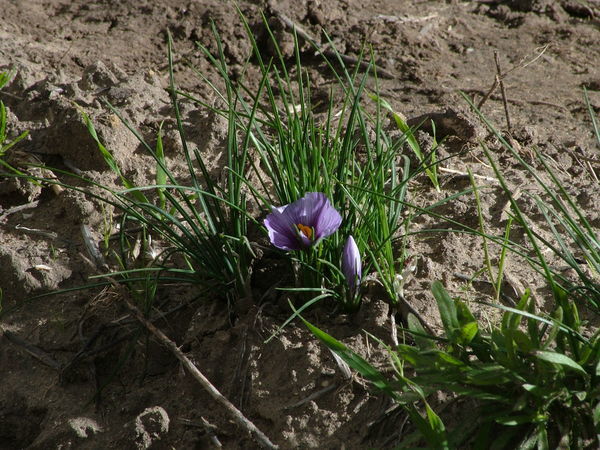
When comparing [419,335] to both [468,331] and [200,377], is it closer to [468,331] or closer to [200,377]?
[468,331]

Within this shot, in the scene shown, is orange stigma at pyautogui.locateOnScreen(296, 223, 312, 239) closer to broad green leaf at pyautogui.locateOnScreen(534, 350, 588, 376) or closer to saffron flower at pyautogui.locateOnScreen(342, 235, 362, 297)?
saffron flower at pyautogui.locateOnScreen(342, 235, 362, 297)

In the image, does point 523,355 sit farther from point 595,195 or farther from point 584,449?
point 595,195

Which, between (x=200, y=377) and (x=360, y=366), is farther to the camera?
(x=200, y=377)

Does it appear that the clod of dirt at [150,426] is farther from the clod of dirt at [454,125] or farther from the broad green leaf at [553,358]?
the clod of dirt at [454,125]

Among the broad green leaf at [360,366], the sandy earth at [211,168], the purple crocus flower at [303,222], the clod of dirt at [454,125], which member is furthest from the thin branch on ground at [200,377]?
the clod of dirt at [454,125]

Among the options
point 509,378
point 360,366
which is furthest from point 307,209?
point 509,378

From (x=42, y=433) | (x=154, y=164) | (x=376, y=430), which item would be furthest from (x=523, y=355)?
(x=154, y=164)
